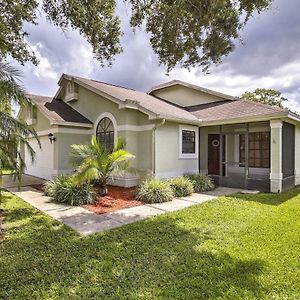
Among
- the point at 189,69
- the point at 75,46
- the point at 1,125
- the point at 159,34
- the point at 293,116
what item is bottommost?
the point at 1,125

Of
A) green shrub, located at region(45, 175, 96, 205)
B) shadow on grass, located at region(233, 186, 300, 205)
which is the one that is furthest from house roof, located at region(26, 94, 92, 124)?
shadow on grass, located at region(233, 186, 300, 205)

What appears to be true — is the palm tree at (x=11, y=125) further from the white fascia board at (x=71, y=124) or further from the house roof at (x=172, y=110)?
the white fascia board at (x=71, y=124)

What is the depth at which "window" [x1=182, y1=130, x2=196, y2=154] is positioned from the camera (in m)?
13.6

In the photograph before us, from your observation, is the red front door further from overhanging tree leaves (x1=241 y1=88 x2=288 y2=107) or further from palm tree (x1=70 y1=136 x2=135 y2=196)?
overhanging tree leaves (x1=241 y1=88 x2=288 y2=107)

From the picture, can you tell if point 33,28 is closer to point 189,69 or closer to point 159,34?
point 159,34

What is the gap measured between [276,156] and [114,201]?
7.71 metres

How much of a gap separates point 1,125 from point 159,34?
614 centimetres

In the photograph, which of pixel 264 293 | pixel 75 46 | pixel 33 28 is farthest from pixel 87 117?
pixel 264 293

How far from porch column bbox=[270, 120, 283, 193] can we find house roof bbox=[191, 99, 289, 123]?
2.06 ft

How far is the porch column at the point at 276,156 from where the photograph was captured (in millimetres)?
11242

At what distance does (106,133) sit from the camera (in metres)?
13.6

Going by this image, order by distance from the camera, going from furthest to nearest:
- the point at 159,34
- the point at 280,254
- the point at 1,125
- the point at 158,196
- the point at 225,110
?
the point at 225,110 → the point at 158,196 → the point at 159,34 → the point at 1,125 → the point at 280,254

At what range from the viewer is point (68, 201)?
29.8ft

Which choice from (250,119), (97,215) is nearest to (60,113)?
(97,215)
